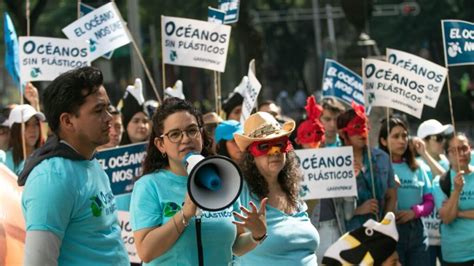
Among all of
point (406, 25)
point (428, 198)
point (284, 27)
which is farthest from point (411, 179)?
point (284, 27)

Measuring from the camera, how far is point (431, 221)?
33.0 ft

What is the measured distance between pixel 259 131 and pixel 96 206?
1966 mm

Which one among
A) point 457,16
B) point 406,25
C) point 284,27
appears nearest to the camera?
point 457,16

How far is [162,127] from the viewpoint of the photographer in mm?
4996

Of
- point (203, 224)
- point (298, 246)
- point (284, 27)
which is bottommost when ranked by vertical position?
point (284, 27)

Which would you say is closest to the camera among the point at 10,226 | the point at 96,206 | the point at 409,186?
the point at 96,206

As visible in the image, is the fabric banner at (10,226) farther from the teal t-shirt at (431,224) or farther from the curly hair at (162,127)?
the teal t-shirt at (431,224)

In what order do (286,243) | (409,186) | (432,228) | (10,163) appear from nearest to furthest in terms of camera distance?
1. (286,243)
2. (10,163)
3. (409,186)
4. (432,228)

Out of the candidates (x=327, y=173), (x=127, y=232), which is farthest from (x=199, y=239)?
(x=327, y=173)

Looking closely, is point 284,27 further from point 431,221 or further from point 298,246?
point 298,246

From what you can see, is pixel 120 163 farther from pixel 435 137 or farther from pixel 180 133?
pixel 180 133

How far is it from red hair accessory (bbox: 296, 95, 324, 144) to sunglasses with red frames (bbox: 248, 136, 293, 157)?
281cm

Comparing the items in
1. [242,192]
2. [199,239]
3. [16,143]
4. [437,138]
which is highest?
[199,239]

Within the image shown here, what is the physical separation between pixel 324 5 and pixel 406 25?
1161 cm
